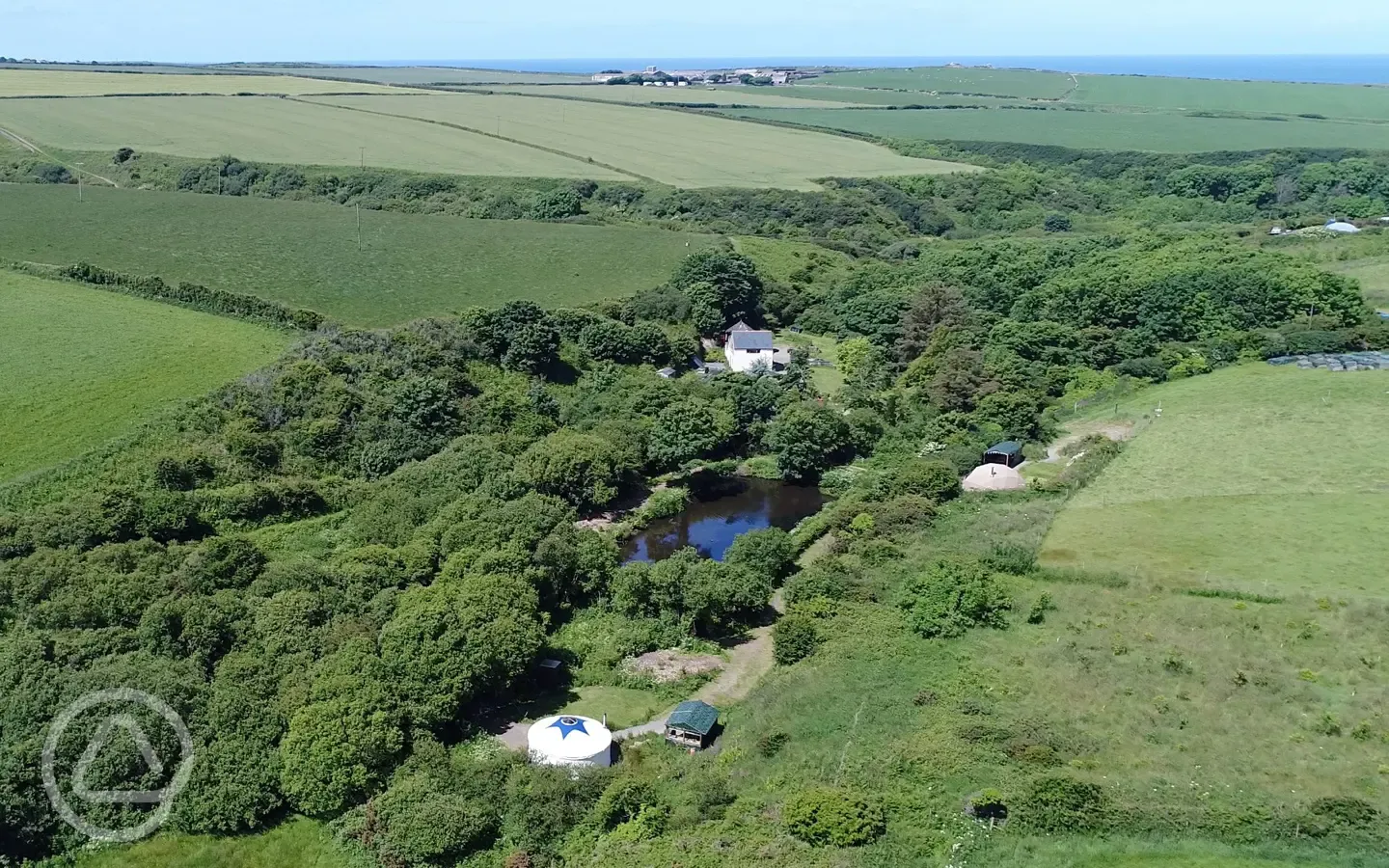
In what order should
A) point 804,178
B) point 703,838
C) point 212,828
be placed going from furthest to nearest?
point 804,178 < point 212,828 < point 703,838

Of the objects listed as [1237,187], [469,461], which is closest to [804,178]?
[1237,187]

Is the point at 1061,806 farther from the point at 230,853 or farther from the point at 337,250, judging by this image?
the point at 337,250

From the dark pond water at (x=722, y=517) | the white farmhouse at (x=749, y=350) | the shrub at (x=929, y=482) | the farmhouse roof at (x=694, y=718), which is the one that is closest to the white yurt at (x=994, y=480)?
the shrub at (x=929, y=482)

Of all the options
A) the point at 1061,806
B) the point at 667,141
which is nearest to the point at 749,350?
the point at 1061,806

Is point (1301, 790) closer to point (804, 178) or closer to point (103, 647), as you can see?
point (103, 647)

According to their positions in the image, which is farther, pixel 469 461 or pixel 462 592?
pixel 469 461

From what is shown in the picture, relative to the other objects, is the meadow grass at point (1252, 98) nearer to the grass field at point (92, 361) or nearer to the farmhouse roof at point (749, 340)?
the farmhouse roof at point (749, 340)

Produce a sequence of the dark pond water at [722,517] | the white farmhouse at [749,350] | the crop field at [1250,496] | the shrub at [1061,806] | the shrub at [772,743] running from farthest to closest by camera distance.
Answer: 1. the white farmhouse at [749,350]
2. the dark pond water at [722,517]
3. the crop field at [1250,496]
4. the shrub at [772,743]
5. the shrub at [1061,806]

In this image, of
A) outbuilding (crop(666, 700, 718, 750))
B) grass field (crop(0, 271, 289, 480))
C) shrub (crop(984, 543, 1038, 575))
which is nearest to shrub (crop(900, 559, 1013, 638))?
shrub (crop(984, 543, 1038, 575))
